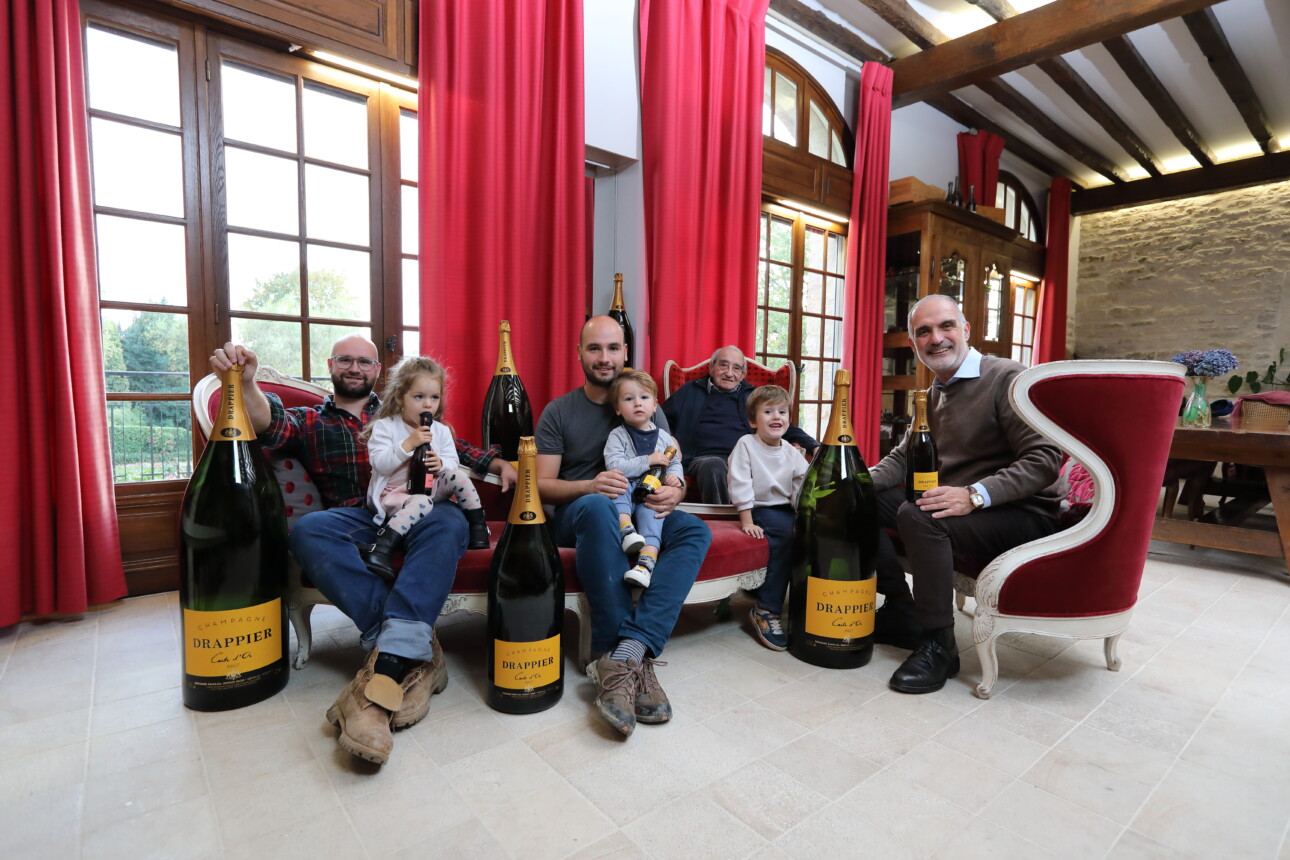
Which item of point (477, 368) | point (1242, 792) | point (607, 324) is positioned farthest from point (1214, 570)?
point (477, 368)

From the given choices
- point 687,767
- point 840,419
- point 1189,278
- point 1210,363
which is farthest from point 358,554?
point 1189,278

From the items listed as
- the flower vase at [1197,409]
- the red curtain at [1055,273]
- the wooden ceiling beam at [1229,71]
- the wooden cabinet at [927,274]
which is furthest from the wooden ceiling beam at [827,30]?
the red curtain at [1055,273]

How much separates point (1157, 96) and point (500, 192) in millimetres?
5277

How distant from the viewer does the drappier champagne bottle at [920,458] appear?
1.86 metres

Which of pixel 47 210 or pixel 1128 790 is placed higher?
pixel 47 210

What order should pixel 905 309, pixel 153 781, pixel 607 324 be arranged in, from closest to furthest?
pixel 153 781
pixel 607 324
pixel 905 309

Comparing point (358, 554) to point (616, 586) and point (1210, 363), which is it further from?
point (1210, 363)

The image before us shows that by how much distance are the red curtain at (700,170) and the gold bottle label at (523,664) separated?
2.18 m

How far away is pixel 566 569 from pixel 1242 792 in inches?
60.4

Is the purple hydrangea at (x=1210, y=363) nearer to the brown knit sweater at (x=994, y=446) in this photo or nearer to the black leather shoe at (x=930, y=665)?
the brown knit sweater at (x=994, y=446)

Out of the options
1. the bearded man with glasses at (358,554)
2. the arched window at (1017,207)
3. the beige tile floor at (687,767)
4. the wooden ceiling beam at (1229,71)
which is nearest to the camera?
the beige tile floor at (687,767)

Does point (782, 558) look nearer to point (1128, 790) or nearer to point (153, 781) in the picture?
point (1128, 790)

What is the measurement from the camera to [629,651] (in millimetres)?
1646

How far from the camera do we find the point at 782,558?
2.06m
